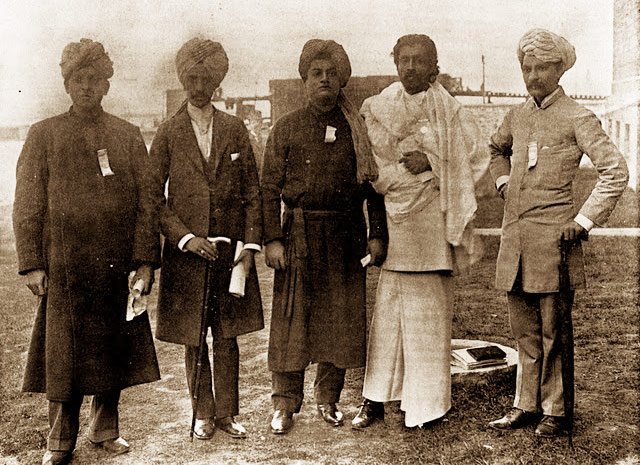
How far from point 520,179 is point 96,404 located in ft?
8.57

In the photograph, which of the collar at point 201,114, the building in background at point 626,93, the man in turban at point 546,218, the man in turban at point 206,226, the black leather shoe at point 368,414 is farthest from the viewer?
the building in background at point 626,93

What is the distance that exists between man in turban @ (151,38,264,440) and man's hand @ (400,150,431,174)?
84 cm

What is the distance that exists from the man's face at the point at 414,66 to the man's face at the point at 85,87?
5.23 ft

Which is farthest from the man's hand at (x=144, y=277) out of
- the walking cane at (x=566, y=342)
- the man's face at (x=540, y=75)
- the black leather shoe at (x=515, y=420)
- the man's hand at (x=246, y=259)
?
the man's face at (x=540, y=75)

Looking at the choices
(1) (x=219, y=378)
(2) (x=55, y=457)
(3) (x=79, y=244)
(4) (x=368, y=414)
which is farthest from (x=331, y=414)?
(3) (x=79, y=244)

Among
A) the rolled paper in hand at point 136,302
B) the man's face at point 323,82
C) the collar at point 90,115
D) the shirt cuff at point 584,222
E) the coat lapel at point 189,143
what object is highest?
the man's face at point 323,82

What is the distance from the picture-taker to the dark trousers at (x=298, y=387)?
4.05 m

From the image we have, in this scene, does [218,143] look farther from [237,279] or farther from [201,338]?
[201,338]

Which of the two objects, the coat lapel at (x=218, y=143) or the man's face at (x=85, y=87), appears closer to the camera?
the man's face at (x=85, y=87)

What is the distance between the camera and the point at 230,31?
5266mm

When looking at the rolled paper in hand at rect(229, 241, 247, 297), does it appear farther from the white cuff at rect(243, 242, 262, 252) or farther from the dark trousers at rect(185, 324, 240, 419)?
the dark trousers at rect(185, 324, 240, 419)

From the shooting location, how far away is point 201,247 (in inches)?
145

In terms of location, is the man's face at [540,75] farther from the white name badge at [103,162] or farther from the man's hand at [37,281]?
the man's hand at [37,281]

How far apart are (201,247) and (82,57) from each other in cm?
113
